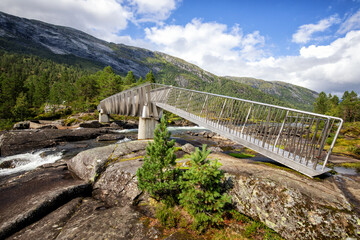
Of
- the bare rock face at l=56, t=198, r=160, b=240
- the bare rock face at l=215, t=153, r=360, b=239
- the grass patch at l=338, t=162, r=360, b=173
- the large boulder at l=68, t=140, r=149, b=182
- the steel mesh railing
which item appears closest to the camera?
the bare rock face at l=215, t=153, r=360, b=239

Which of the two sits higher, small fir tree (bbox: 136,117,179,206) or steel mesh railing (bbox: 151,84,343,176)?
steel mesh railing (bbox: 151,84,343,176)

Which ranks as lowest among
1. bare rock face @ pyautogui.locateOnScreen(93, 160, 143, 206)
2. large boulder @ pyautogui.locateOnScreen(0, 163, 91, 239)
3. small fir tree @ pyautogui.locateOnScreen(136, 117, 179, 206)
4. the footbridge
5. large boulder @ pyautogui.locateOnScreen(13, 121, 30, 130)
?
large boulder @ pyautogui.locateOnScreen(13, 121, 30, 130)

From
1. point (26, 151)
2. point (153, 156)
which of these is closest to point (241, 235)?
point (153, 156)

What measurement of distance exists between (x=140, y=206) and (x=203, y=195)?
349 cm

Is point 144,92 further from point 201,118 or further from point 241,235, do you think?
point 241,235

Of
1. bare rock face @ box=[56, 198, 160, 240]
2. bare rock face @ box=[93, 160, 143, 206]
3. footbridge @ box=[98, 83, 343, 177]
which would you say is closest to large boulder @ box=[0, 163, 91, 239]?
bare rock face @ box=[93, 160, 143, 206]

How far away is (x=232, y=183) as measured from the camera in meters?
6.47

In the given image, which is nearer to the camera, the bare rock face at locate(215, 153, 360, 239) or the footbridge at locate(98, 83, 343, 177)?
the bare rock face at locate(215, 153, 360, 239)

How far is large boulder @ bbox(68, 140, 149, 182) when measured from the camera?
9.77 meters

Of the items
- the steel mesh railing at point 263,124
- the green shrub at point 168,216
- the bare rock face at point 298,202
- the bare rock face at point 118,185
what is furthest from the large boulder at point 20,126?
the bare rock face at point 298,202

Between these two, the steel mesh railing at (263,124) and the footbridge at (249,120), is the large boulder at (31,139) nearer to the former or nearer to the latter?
the footbridge at (249,120)

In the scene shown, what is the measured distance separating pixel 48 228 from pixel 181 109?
11.4 metres

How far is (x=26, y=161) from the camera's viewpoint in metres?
15.2

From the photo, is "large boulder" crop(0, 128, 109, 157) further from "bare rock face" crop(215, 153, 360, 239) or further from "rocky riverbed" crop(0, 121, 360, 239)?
"bare rock face" crop(215, 153, 360, 239)
